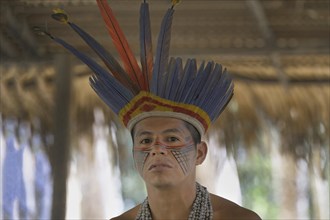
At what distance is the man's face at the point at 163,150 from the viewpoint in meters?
2.81

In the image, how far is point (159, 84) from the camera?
2.89 meters

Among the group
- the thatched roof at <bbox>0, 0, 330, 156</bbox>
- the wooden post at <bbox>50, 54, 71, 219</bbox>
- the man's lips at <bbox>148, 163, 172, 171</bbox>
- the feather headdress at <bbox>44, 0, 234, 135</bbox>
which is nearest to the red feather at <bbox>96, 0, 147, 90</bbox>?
the feather headdress at <bbox>44, 0, 234, 135</bbox>

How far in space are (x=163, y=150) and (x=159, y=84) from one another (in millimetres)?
224

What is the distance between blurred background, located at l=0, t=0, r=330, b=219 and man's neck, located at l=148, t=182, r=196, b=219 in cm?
183

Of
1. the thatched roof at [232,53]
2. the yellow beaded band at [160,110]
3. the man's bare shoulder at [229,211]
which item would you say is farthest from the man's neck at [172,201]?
the thatched roof at [232,53]

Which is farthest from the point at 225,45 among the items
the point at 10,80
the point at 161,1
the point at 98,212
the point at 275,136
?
the point at 98,212

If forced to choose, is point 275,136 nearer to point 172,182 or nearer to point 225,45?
point 225,45

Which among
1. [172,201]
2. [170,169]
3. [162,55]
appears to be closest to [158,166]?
[170,169]

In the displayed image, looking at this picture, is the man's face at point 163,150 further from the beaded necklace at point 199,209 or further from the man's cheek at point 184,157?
the beaded necklace at point 199,209

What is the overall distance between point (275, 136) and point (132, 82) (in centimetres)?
300

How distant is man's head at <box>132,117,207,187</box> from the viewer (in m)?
2.81

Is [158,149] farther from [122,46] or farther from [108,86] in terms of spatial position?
[122,46]

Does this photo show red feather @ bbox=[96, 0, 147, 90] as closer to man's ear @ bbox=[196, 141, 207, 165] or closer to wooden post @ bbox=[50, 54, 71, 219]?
man's ear @ bbox=[196, 141, 207, 165]

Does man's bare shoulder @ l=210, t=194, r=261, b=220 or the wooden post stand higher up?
the wooden post
